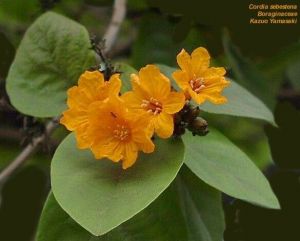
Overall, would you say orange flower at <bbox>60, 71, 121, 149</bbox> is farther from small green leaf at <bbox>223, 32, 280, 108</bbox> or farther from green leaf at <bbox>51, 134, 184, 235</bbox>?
small green leaf at <bbox>223, 32, 280, 108</bbox>

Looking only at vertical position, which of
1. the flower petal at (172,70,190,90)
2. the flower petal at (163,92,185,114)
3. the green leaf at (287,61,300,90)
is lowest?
the green leaf at (287,61,300,90)

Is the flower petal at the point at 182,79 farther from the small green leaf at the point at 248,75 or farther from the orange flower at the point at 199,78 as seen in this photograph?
the small green leaf at the point at 248,75

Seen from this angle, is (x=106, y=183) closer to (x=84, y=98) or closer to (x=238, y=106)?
(x=84, y=98)

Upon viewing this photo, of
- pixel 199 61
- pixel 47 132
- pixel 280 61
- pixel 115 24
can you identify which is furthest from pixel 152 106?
pixel 280 61

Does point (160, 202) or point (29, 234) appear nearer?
point (160, 202)

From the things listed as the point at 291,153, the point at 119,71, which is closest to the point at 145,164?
the point at 119,71

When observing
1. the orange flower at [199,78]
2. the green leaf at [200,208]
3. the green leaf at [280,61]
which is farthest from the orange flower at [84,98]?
the green leaf at [280,61]

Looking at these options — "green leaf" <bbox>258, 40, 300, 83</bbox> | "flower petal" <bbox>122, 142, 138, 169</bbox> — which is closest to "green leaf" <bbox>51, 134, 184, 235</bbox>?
"flower petal" <bbox>122, 142, 138, 169</bbox>

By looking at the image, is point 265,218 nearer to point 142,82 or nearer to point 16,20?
point 142,82
